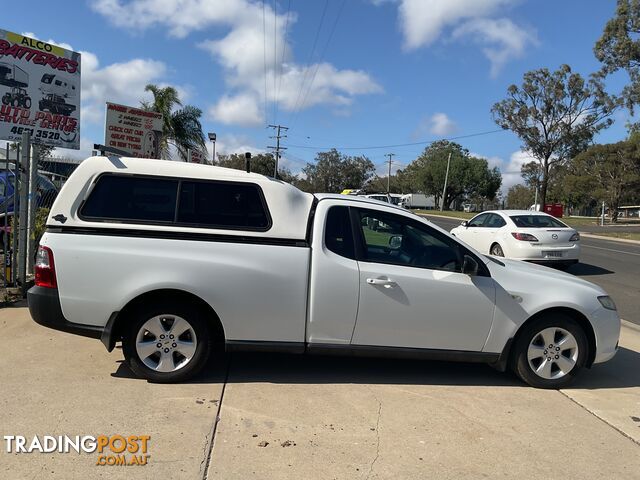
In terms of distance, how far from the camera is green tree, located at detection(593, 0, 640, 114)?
2873 cm

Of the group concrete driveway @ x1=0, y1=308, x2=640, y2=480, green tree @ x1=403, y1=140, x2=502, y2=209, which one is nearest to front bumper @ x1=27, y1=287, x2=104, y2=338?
concrete driveway @ x1=0, y1=308, x2=640, y2=480

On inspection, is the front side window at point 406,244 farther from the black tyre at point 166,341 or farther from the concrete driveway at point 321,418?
the black tyre at point 166,341

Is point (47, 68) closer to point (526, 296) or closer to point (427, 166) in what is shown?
point (526, 296)

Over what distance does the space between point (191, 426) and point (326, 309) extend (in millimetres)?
1437

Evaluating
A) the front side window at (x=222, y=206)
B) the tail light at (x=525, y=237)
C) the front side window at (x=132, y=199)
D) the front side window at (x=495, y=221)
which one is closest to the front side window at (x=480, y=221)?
the front side window at (x=495, y=221)

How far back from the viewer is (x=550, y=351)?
4.86 metres

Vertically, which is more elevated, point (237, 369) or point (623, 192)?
point (623, 192)

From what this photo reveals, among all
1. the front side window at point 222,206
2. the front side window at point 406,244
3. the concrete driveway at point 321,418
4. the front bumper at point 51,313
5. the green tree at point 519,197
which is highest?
the green tree at point 519,197

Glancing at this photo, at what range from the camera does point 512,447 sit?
375 cm

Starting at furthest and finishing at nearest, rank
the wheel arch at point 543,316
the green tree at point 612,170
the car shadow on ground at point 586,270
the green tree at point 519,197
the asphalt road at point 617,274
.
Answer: the green tree at point 519,197 → the green tree at point 612,170 → the car shadow on ground at point 586,270 → the asphalt road at point 617,274 → the wheel arch at point 543,316

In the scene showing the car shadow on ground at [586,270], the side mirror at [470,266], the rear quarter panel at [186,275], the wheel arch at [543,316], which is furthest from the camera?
the car shadow on ground at [586,270]

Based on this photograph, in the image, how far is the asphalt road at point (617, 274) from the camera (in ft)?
29.5

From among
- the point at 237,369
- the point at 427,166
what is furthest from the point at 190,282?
the point at 427,166

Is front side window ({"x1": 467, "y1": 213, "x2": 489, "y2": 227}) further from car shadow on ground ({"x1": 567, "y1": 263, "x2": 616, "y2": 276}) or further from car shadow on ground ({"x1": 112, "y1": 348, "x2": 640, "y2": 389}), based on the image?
car shadow on ground ({"x1": 112, "y1": 348, "x2": 640, "y2": 389})
